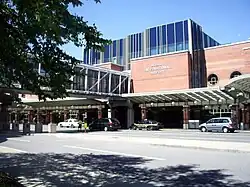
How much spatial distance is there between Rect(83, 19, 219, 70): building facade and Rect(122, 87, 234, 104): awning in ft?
77.6

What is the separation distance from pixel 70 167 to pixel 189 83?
142 feet

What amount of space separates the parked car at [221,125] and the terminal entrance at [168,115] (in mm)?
13295

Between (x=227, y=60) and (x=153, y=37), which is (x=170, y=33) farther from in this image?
(x=227, y=60)

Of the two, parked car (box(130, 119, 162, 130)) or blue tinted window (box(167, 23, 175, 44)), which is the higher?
blue tinted window (box(167, 23, 175, 44))

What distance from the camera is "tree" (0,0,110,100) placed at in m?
5.13

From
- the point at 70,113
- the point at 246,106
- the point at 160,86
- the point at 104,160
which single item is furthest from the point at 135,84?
the point at 104,160

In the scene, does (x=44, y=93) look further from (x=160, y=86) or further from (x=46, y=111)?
(x=46, y=111)

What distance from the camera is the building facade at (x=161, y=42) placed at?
75.5 metres

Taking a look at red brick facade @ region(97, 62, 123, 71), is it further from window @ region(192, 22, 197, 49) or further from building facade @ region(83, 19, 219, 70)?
window @ region(192, 22, 197, 49)

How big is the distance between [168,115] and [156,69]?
8435 mm

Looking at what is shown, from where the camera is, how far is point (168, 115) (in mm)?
52938

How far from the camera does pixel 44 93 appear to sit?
25.7 ft

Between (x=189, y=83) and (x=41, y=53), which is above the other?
(x=189, y=83)

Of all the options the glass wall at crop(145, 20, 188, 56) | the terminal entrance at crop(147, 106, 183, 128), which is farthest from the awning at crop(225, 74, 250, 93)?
the glass wall at crop(145, 20, 188, 56)
